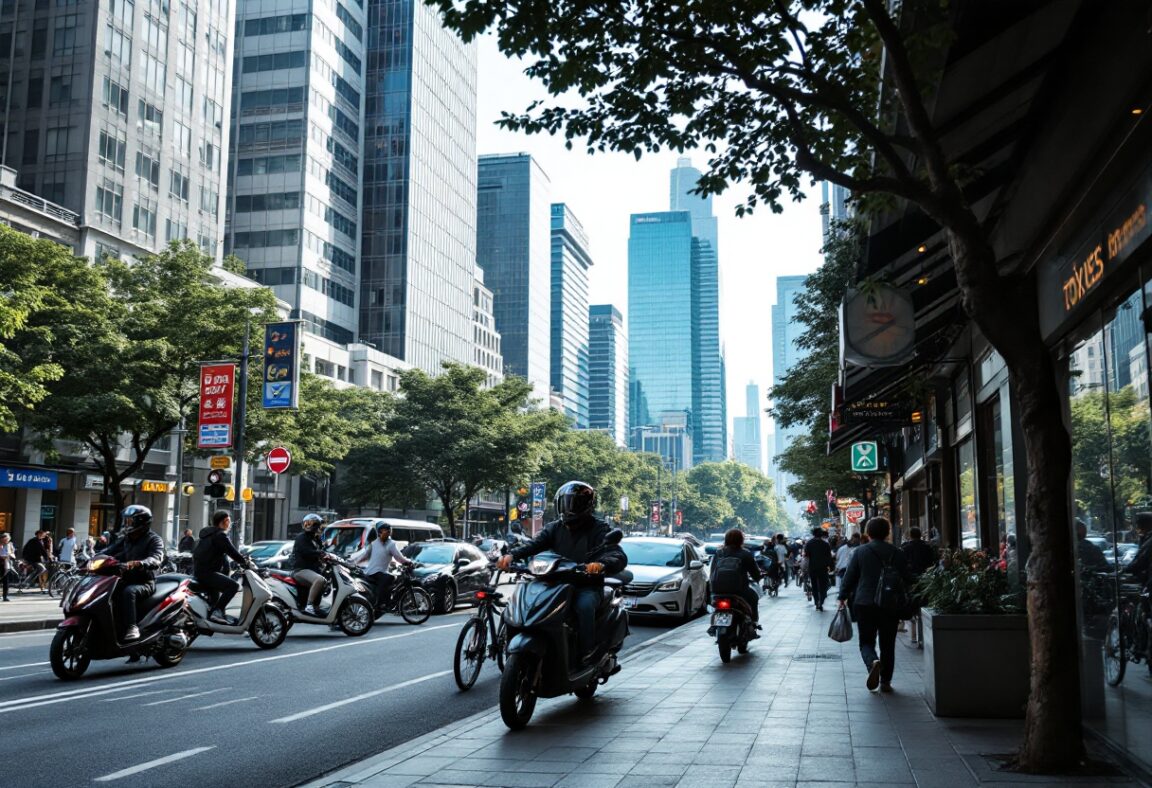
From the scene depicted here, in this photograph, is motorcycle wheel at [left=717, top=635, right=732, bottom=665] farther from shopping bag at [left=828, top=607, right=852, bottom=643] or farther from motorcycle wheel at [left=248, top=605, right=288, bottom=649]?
motorcycle wheel at [left=248, top=605, right=288, bottom=649]

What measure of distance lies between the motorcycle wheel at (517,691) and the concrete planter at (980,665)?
3236mm

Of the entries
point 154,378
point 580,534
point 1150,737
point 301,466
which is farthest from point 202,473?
point 1150,737

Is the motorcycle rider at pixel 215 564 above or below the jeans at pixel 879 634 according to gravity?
above

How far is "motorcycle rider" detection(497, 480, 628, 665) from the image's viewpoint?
8.58 metres

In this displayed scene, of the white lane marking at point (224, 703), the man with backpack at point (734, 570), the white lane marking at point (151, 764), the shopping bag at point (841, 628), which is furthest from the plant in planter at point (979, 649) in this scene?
the white lane marking at point (224, 703)

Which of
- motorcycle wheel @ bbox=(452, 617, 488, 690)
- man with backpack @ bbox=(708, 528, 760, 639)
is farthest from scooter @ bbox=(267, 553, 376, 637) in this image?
man with backpack @ bbox=(708, 528, 760, 639)

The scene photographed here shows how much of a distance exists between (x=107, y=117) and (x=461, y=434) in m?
23.0

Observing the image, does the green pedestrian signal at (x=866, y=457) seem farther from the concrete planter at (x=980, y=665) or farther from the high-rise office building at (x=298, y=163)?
the high-rise office building at (x=298, y=163)

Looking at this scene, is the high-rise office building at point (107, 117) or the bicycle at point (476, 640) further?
the high-rise office building at point (107, 117)

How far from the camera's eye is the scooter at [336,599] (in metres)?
15.4

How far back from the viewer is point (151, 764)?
22.5ft

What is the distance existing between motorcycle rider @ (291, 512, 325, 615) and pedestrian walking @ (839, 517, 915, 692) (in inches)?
320

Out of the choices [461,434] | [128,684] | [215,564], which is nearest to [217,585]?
[215,564]

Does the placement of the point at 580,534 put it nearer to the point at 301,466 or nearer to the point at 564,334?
the point at 301,466
